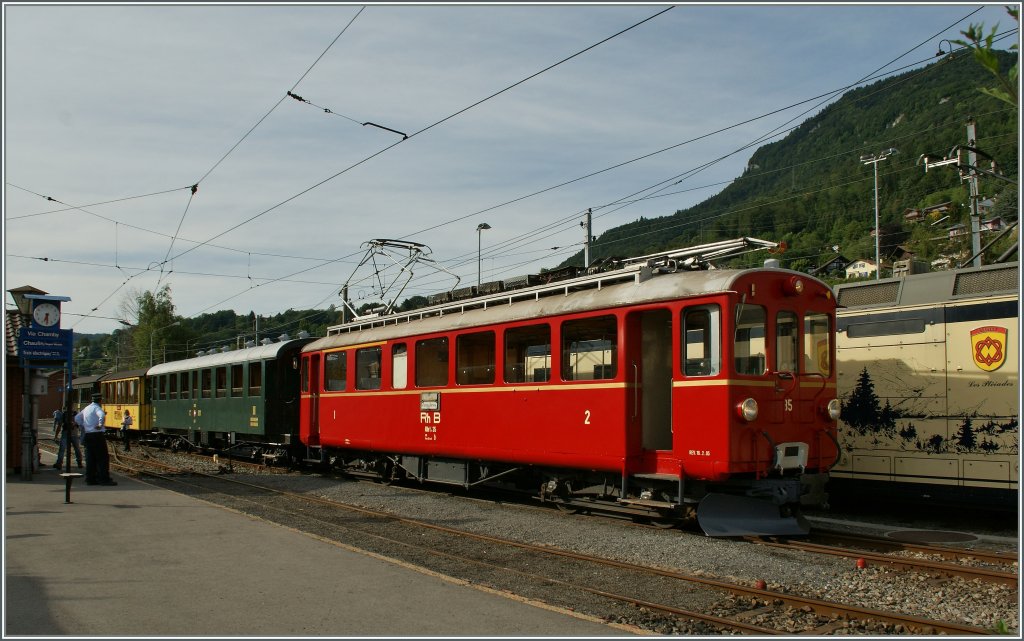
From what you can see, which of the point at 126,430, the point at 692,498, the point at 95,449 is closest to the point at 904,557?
the point at 692,498

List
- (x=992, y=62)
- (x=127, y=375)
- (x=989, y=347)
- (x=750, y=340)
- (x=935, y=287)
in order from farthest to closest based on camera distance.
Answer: (x=127, y=375), (x=935, y=287), (x=989, y=347), (x=750, y=340), (x=992, y=62)

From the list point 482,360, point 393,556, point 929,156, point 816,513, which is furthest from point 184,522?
point 929,156

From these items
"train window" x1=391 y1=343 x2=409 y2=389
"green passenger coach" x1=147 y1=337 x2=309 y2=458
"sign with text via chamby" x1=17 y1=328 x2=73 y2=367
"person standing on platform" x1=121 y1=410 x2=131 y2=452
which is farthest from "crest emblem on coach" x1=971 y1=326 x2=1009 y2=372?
"person standing on platform" x1=121 y1=410 x2=131 y2=452

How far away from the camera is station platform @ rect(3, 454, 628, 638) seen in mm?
5758

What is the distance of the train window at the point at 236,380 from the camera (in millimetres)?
21344

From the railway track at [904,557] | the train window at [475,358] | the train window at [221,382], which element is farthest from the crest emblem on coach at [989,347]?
the train window at [221,382]

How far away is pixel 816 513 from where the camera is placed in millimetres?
12336

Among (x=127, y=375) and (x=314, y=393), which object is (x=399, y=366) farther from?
(x=127, y=375)

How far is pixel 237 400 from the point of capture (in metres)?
21.4

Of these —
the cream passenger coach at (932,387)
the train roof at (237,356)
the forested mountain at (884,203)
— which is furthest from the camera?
the forested mountain at (884,203)

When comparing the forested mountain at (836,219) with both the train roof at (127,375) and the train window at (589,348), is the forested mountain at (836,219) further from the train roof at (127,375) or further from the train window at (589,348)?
the train window at (589,348)

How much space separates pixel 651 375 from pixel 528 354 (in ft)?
6.67

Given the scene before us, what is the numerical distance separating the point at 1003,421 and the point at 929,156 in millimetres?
7730

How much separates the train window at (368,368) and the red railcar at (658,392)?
2665mm
